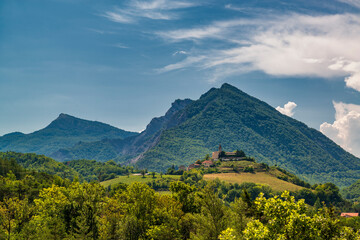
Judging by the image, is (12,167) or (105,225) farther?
(12,167)

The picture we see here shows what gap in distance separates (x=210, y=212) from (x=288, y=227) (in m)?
26.9

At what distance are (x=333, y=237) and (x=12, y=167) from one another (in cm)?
16446

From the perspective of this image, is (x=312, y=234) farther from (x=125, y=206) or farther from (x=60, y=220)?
(x=60, y=220)

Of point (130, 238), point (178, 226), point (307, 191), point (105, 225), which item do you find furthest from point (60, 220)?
point (307, 191)

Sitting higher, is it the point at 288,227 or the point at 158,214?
the point at 288,227

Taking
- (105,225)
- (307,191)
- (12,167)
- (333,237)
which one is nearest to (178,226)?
(105,225)

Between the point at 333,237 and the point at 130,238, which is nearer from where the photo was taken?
the point at 333,237

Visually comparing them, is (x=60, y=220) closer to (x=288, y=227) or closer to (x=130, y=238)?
(x=130, y=238)

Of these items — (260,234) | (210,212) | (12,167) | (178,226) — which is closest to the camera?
(260,234)

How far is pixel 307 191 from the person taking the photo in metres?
200

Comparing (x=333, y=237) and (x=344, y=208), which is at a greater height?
(x=333, y=237)

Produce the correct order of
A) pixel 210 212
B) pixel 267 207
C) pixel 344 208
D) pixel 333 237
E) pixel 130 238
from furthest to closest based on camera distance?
pixel 344 208, pixel 130 238, pixel 210 212, pixel 333 237, pixel 267 207

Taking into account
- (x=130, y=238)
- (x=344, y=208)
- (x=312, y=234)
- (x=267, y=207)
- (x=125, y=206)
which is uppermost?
(x=267, y=207)

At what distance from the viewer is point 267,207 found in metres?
25.7
